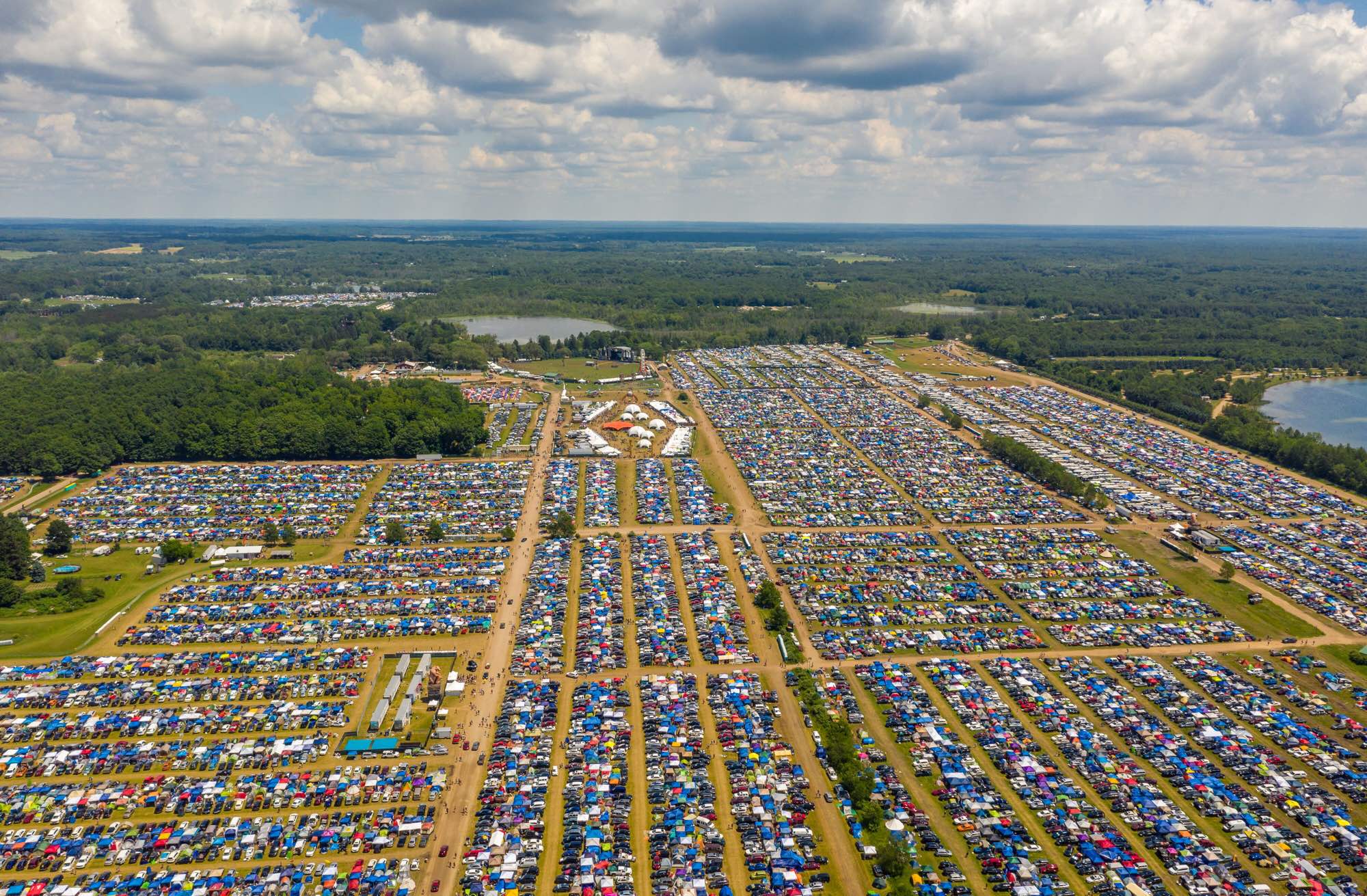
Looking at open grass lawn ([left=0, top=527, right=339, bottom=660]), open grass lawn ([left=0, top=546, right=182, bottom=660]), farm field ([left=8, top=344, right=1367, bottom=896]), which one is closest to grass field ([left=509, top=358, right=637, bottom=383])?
farm field ([left=8, top=344, right=1367, bottom=896])

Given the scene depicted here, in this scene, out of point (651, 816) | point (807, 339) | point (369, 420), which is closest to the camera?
point (651, 816)

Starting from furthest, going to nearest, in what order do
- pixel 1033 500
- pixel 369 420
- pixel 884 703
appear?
pixel 369 420 → pixel 1033 500 → pixel 884 703

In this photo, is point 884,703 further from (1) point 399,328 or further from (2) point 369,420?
(1) point 399,328

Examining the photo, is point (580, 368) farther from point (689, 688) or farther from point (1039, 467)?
point (689, 688)

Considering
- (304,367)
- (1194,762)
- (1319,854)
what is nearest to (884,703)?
(1194,762)

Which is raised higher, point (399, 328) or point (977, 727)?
point (399, 328)

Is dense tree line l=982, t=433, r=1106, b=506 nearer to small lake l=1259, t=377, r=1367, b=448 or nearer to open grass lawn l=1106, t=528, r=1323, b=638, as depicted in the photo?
open grass lawn l=1106, t=528, r=1323, b=638

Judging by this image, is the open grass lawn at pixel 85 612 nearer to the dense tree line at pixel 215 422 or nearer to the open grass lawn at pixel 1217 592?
the dense tree line at pixel 215 422

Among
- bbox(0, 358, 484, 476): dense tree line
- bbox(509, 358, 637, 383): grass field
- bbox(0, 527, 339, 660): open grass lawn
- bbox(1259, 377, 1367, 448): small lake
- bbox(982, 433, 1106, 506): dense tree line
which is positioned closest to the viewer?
bbox(0, 527, 339, 660): open grass lawn
